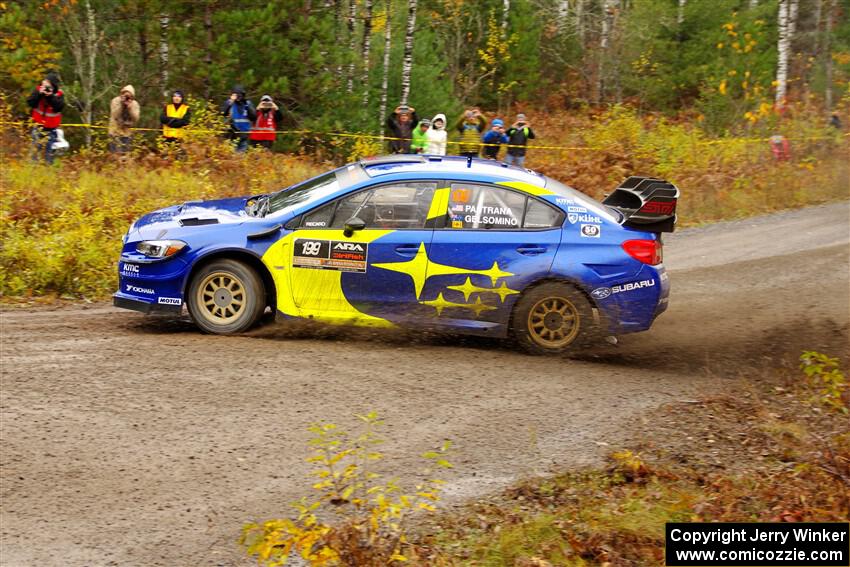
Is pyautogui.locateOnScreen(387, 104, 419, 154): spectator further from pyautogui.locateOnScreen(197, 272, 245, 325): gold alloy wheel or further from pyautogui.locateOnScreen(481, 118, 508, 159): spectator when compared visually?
pyautogui.locateOnScreen(197, 272, 245, 325): gold alloy wheel

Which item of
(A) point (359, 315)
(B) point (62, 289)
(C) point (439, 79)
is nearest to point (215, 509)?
(A) point (359, 315)

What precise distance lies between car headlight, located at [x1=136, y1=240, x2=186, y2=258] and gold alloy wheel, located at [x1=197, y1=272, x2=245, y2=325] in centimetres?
39

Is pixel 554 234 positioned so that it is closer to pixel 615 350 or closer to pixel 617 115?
pixel 615 350

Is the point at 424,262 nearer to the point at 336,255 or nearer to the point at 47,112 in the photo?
the point at 336,255

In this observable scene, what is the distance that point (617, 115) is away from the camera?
68.0 feet

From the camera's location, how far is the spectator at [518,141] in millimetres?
18453

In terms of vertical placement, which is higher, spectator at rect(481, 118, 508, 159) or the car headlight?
spectator at rect(481, 118, 508, 159)

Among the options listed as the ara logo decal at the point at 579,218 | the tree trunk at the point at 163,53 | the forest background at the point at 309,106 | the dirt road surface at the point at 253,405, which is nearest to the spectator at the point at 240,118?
the forest background at the point at 309,106

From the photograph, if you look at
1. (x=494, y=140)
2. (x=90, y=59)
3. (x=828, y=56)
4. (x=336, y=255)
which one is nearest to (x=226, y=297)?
(x=336, y=255)

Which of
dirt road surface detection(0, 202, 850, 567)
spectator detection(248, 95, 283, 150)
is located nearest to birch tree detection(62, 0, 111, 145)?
spectator detection(248, 95, 283, 150)

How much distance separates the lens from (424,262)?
29.8 ft

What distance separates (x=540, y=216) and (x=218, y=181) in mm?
7806

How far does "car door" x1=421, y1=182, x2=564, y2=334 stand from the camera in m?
9.09

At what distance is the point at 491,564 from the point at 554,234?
4420 mm
